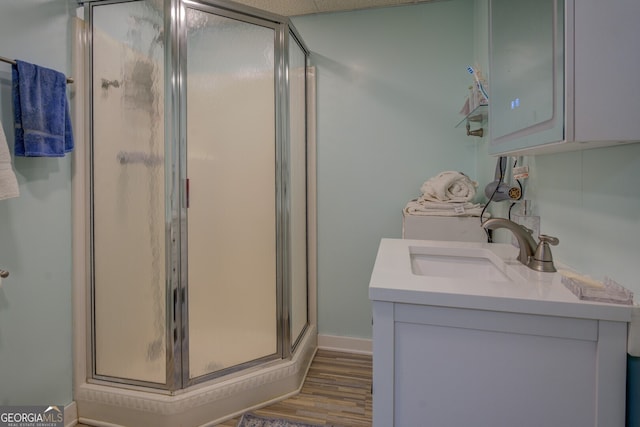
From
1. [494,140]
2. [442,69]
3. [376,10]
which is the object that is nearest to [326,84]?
[376,10]

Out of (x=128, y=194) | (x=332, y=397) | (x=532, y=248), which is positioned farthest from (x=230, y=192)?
(x=532, y=248)

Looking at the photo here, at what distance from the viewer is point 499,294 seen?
707 millimetres

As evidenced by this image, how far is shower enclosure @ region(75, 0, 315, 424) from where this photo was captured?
1.46 metres

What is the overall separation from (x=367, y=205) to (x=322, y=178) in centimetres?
37

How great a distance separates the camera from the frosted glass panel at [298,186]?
1871 mm

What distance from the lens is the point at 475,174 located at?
1.99 m

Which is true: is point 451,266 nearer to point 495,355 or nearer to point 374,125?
point 495,355

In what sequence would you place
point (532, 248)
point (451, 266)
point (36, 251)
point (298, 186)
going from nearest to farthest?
1. point (532, 248)
2. point (451, 266)
3. point (36, 251)
4. point (298, 186)

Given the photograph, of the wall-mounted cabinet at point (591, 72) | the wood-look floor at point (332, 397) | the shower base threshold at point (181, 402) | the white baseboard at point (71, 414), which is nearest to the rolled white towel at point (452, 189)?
the wall-mounted cabinet at point (591, 72)

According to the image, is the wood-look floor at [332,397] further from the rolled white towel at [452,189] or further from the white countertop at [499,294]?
the rolled white towel at [452,189]

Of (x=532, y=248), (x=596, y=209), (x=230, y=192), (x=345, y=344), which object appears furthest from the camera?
(x=345, y=344)

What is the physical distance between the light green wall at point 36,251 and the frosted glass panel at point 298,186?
1.10m

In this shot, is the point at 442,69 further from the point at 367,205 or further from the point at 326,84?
the point at 367,205

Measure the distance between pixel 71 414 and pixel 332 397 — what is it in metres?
1.28
